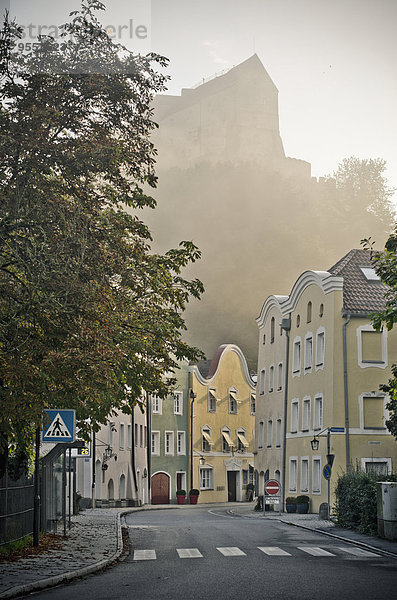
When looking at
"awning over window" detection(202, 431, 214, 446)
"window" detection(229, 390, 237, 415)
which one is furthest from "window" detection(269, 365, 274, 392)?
"window" detection(229, 390, 237, 415)

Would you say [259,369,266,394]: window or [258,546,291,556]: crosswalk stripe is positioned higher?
[259,369,266,394]: window

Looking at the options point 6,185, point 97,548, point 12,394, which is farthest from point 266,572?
point 6,185

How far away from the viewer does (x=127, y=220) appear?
81.6 feet

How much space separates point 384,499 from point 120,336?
870 cm

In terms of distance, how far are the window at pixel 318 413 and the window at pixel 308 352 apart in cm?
244

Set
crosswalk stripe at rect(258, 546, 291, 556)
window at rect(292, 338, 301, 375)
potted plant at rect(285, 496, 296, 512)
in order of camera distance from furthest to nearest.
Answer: window at rect(292, 338, 301, 375)
potted plant at rect(285, 496, 296, 512)
crosswalk stripe at rect(258, 546, 291, 556)

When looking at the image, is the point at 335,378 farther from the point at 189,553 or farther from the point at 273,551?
the point at 189,553

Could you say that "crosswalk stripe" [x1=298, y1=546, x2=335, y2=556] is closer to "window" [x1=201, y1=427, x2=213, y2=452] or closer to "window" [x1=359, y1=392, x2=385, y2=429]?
"window" [x1=359, y1=392, x2=385, y2=429]

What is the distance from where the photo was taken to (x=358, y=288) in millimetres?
52250

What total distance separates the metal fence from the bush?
10458mm

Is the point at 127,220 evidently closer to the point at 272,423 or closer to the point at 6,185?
the point at 6,185

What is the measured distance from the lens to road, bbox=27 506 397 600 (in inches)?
532

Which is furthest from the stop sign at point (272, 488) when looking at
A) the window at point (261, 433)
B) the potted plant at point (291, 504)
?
the window at point (261, 433)

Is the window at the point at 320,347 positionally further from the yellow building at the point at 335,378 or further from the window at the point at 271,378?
the window at the point at 271,378
